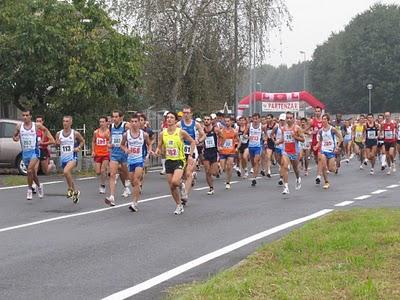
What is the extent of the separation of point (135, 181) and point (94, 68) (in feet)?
37.6

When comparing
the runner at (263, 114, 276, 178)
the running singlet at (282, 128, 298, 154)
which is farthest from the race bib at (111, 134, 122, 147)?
the runner at (263, 114, 276, 178)

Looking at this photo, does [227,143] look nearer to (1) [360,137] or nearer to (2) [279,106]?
(1) [360,137]

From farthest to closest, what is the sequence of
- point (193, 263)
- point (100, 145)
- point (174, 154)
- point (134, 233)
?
point (100, 145), point (174, 154), point (134, 233), point (193, 263)

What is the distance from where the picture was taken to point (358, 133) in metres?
28.2

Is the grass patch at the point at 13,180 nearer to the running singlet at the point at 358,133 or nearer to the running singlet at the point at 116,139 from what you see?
the running singlet at the point at 116,139

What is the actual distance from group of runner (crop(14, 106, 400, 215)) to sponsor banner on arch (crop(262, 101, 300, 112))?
19869 mm

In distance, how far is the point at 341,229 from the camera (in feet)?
33.3

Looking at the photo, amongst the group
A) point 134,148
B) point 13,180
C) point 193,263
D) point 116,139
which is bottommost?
point 193,263

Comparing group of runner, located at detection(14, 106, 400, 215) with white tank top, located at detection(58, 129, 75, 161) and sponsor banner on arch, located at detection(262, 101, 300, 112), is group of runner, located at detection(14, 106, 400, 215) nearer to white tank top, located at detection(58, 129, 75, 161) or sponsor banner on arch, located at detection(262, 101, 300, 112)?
white tank top, located at detection(58, 129, 75, 161)

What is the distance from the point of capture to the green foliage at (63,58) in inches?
952

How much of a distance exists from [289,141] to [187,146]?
3.05m

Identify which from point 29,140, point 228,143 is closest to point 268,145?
point 228,143

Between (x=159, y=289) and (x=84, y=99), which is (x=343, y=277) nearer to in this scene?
(x=159, y=289)

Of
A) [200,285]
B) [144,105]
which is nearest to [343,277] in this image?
[200,285]
